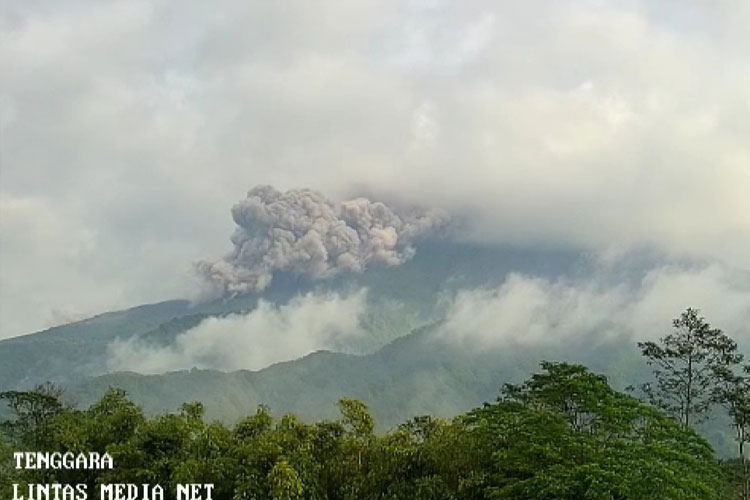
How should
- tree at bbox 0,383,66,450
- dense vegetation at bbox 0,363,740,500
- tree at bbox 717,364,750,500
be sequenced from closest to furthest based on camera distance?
dense vegetation at bbox 0,363,740,500, tree at bbox 717,364,750,500, tree at bbox 0,383,66,450

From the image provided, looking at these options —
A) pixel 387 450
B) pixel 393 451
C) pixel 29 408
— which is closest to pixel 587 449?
pixel 393 451

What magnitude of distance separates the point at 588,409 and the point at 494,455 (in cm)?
568

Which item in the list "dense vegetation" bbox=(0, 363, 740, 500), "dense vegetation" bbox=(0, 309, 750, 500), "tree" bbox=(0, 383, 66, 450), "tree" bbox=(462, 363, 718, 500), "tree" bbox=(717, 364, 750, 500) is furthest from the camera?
"tree" bbox=(0, 383, 66, 450)

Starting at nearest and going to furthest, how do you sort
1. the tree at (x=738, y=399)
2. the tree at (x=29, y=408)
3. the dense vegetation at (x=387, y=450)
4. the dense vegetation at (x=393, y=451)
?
the dense vegetation at (x=393, y=451)
the dense vegetation at (x=387, y=450)
the tree at (x=738, y=399)
the tree at (x=29, y=408)

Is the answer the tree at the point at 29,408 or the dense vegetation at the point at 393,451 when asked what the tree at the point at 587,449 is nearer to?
the dense vegetation at the point at 393,451

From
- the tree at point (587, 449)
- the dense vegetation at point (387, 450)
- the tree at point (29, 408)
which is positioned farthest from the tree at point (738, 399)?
the tree at point (29, 408)

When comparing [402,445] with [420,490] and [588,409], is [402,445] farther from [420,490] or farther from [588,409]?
[588,409]

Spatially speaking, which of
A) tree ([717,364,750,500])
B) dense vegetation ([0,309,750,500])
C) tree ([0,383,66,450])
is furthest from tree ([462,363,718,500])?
tree ([0,383,66,450])

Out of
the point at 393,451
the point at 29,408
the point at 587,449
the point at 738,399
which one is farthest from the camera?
the point at 29,408

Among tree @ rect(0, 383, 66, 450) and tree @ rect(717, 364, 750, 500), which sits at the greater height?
tree @ rect(0, 383, 66, 450)

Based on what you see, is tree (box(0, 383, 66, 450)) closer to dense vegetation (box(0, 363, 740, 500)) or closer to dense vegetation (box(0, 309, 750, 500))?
dense vegetation (box(0, 309, 750, 500))

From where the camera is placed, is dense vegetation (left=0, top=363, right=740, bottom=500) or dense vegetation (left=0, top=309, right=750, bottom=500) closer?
dense vegetation (left=0, top=309, right=750, bottom=500)

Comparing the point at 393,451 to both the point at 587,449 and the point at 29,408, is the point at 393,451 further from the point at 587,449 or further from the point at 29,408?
the point at 29,408

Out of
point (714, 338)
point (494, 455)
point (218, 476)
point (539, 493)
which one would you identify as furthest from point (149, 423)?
point (714, 338)
